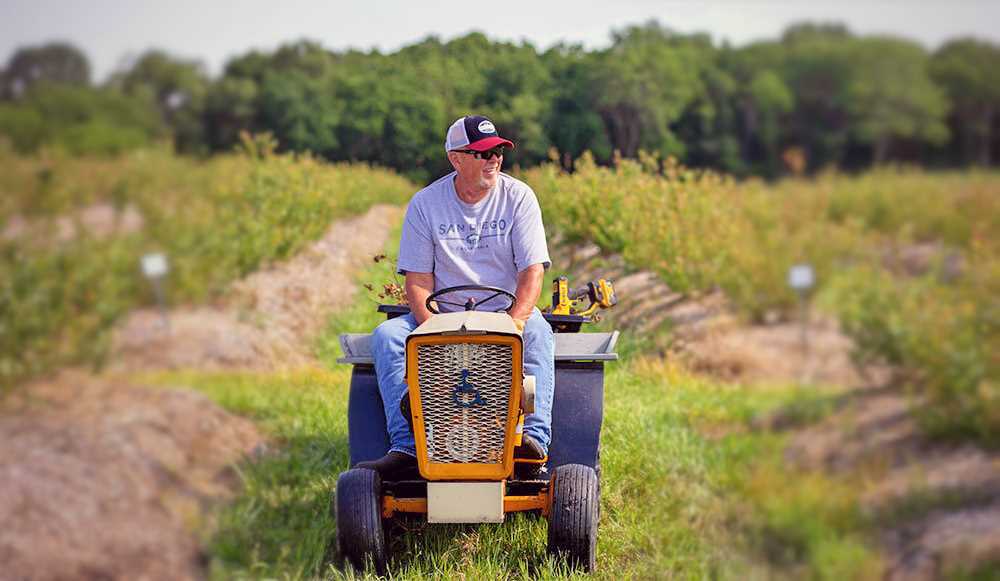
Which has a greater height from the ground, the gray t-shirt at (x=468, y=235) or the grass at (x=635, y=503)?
the gray t-shirt at (x=468, y=235)

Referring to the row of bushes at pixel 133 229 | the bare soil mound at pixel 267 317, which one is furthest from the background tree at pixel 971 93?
the bare soil mound at pixel 267 317

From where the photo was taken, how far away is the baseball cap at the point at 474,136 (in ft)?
11.6

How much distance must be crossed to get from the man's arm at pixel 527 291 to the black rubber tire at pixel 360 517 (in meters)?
0.75

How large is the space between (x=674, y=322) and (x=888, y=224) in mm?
2248

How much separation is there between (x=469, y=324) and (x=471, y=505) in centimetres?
60

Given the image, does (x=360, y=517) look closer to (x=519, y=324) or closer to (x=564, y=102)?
(x=519, y=324)

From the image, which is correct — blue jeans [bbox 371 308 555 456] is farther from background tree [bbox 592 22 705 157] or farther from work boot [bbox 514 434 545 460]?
background tree [bbox 592 22 705 157]

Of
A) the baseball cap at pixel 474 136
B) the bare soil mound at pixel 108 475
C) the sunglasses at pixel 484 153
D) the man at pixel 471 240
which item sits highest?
the baseball cap at pixel 474 136

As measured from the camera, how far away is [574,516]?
326cm

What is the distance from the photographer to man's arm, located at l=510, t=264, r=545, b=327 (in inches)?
138

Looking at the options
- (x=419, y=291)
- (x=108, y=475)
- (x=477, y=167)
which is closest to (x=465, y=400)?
(x=419, y=291)

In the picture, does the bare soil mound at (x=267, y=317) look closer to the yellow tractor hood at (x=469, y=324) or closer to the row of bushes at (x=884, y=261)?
the row of bushes at (x=884, y=261)

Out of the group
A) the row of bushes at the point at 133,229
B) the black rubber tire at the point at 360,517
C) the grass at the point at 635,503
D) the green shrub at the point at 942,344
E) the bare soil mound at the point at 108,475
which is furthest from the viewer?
the row of bushes at the point at 133,229

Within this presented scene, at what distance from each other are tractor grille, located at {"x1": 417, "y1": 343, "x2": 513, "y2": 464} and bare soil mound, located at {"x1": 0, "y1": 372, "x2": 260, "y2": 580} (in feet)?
5.53
